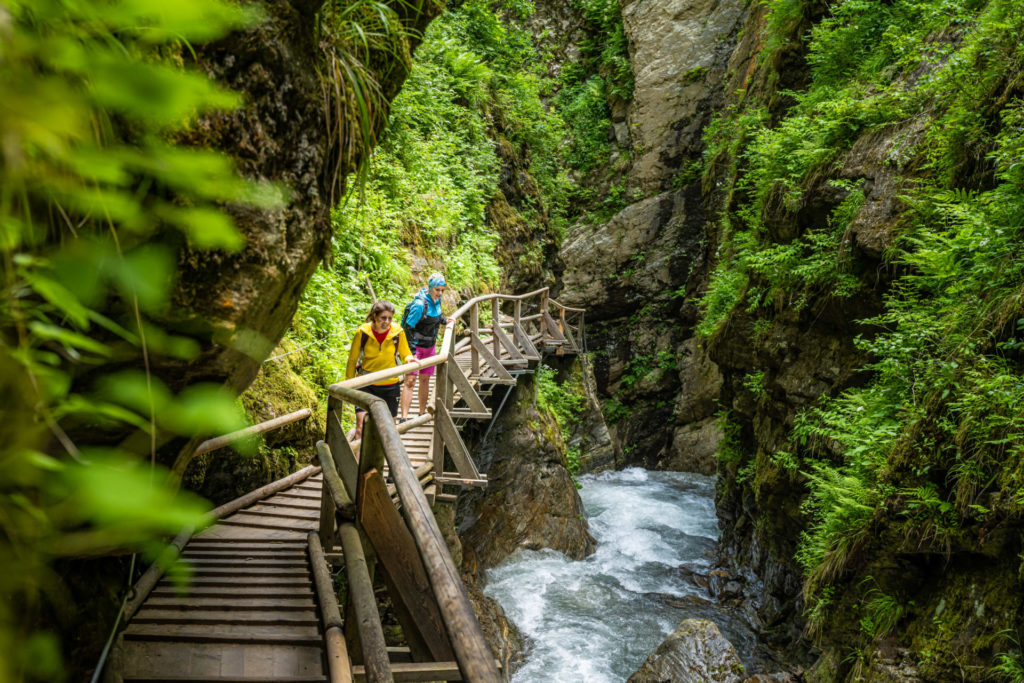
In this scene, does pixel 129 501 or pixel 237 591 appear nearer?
pixel 129 501

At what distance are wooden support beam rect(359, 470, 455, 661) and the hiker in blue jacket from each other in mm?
3579

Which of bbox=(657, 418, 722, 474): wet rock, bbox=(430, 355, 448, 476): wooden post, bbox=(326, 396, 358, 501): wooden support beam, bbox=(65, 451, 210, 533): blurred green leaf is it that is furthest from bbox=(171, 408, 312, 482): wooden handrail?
bbox=(657, 418, 722, 474): wet rock

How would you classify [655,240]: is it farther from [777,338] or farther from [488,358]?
[488,358]

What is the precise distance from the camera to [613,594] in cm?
1005

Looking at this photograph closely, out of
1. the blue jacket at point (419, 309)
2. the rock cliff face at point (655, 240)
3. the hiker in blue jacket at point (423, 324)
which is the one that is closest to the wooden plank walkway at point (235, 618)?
the hiker in blue jacket at point (423, 324)

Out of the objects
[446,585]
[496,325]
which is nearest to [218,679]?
[446,585]

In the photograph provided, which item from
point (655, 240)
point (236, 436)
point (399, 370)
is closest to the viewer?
point (236, 436)

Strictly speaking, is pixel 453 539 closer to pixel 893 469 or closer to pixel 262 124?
pixel 893 469

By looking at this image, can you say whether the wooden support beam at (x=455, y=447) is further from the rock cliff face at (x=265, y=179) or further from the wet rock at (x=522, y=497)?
the wet rock at (x=522, y=497)

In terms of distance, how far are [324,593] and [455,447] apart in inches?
83.0

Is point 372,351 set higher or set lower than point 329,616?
higher

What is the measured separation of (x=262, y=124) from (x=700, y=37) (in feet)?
77.1

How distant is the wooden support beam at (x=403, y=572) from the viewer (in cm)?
242

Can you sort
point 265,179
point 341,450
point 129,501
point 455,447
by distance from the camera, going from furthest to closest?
point 455,447, point 341,450, point 265,179, point 129,501
